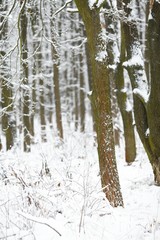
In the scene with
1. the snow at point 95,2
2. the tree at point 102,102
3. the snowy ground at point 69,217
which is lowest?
the snowy ground at point 69,217

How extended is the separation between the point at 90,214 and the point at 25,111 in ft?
35.3

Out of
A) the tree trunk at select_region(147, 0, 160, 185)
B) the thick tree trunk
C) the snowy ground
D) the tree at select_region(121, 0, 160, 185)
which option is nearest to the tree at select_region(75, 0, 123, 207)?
the snowy ground

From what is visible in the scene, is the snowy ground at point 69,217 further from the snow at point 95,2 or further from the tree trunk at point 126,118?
the tree trunk at point 126,118

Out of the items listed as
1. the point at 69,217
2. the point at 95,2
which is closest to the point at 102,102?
the point at 95,2

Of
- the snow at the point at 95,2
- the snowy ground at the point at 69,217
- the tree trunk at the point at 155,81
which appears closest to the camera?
the snowy ground at the point at 69,217

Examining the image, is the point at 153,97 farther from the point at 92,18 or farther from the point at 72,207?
the point at 72,207

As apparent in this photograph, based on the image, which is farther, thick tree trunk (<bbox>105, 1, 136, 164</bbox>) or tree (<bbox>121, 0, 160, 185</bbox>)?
thick tree trunk (<bbox>105, 1, 136, 164</bbox>)

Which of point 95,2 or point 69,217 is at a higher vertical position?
point 95,2

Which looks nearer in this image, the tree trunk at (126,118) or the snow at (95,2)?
the snow at (95,2)

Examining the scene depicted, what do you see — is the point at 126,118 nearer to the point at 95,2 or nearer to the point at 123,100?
the point at 123,100

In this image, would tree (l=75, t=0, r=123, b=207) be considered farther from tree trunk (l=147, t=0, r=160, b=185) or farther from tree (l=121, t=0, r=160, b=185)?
tree trunk (l=147, t=0, r=160, b=185)

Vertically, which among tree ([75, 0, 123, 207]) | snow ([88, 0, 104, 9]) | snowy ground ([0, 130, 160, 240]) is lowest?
snowy ground ([0, 130, 160, 240])

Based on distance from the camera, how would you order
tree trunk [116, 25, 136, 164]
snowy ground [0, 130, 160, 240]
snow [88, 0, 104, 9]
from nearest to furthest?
snowy ground [0, 130, 160, 240] → snow [88, 0, 104, 9] → tree trunk [116, 25, 136, 164]

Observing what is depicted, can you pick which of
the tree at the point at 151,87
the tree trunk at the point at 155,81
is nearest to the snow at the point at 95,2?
the tree at the point at 151,87
